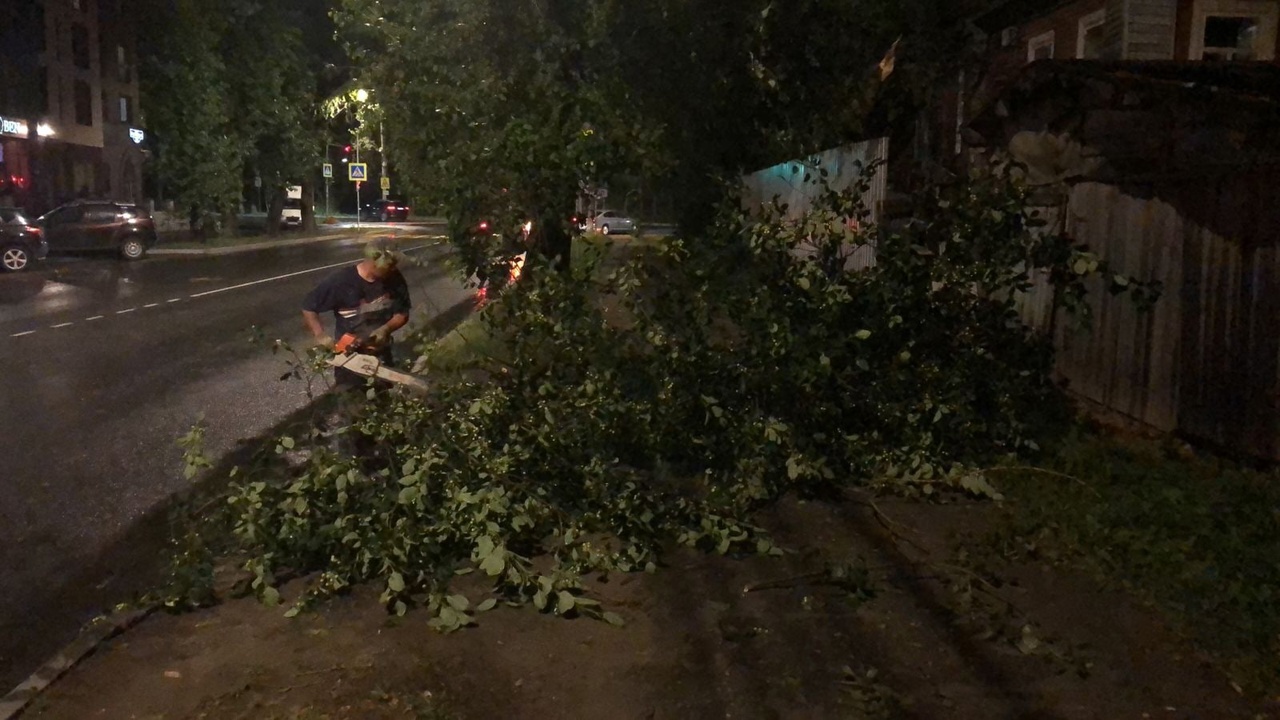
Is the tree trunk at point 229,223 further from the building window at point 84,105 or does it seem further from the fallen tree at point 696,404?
the fallen tree at point 696,404

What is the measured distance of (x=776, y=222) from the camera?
7.07 metres

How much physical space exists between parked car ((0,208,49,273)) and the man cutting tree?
2202 centimetres

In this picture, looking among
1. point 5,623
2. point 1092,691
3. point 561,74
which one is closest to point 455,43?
point 561,74

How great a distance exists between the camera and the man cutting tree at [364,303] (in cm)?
726

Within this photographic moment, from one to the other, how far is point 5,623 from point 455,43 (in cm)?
767

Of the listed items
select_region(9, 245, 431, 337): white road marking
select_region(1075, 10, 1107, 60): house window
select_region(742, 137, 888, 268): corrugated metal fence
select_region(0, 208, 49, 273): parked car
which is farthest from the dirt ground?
select_region(0, 208, 49, 273): parked car

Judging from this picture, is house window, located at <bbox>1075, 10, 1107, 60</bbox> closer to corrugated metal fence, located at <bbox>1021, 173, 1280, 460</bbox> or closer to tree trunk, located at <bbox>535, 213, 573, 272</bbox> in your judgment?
corrugated metal fence, located at <bbox>1021, 173, 1280, 460</bbox>

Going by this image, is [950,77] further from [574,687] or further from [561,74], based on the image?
[574,687]

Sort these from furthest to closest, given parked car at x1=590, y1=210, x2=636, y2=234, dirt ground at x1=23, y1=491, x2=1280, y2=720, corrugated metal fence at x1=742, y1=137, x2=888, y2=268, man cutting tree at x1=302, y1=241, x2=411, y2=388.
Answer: corrugated metal fence at x1=742, y1=137, x2=888, y2=268, parked car at x1=590, y1=210, x2=636, y2=234, man cutting tree at x1=302, y1=241, x2=411, y2=388, dirt ground at x1=23, y1=491, x2=1280, y2=720

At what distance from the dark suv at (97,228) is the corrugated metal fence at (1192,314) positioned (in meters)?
27.5

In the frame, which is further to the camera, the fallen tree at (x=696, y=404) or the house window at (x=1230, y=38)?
the house window at (x=1230, y=38)

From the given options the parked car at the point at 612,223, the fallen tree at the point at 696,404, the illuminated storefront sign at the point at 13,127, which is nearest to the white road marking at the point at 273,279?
the parked car at the point at 612,223

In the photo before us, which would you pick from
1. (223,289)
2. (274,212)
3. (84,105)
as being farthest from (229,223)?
(223,289)

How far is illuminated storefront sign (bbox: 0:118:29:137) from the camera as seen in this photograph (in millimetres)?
35688
